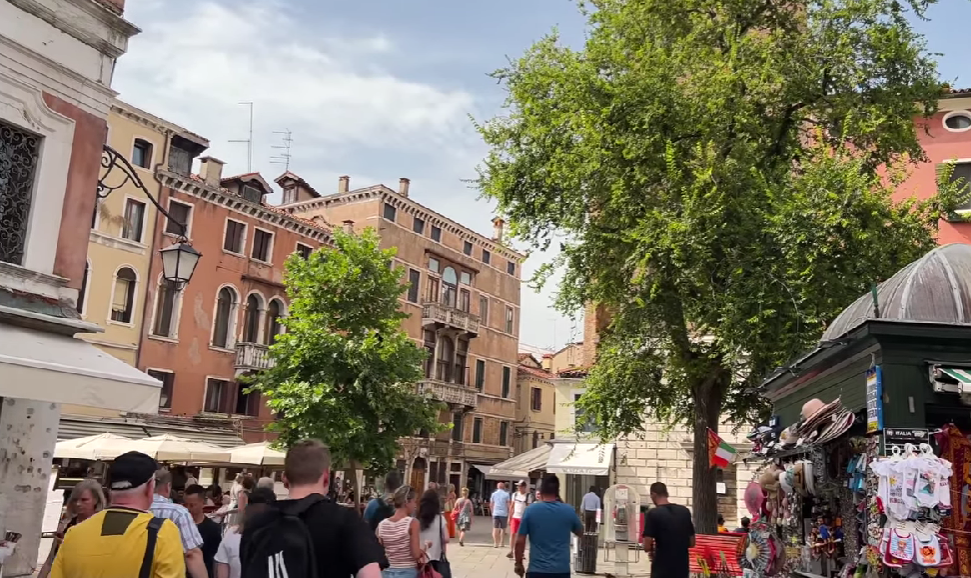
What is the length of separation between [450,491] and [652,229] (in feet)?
45.1

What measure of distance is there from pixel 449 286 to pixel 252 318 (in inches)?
564

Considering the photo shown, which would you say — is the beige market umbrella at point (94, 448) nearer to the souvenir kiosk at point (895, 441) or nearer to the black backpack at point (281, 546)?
the souvenir kiosk at point (895, 441)

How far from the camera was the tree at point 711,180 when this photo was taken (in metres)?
14.3

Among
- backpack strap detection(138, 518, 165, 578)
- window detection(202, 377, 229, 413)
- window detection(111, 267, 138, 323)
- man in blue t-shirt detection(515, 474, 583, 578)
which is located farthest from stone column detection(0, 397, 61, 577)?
window detection(202, 377, 229, 413)

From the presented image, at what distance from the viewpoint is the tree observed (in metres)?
14.3

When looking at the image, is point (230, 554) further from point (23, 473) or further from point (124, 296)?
point (124, 296)

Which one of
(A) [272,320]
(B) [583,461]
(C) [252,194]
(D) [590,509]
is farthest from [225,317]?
(D) [590,509]

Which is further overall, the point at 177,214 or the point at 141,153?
the point at 177,214

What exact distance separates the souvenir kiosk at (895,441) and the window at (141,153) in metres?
25.1

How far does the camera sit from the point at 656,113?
1505 cm

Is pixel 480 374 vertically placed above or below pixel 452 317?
below

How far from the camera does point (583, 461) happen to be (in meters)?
19.6

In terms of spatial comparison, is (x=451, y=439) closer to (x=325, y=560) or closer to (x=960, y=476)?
(x=960, y=476)

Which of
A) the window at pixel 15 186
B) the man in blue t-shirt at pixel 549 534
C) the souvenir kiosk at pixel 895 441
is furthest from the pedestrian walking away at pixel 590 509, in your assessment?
the window at pixel 15 186
